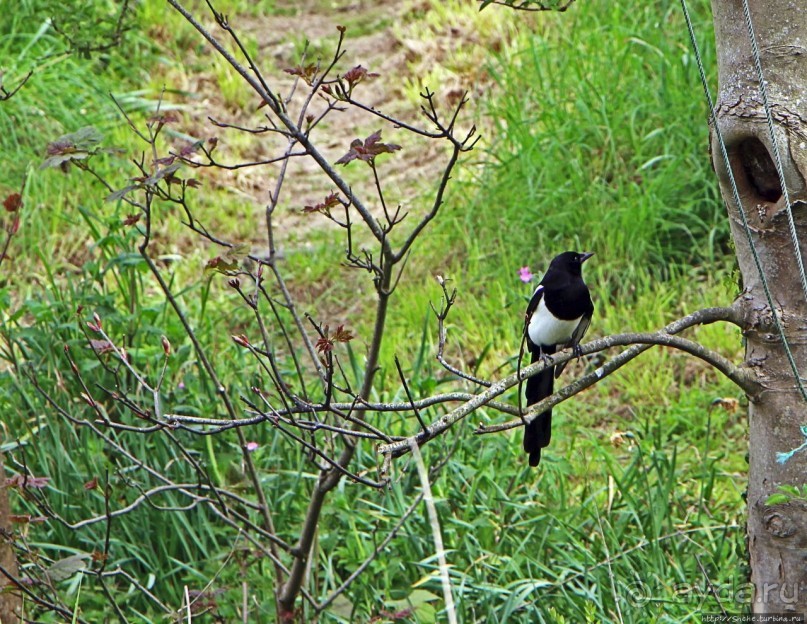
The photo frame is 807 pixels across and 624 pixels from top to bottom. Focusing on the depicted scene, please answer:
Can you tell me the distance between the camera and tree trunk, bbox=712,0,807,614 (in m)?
2.31

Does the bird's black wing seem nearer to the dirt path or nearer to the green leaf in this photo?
the green leaf

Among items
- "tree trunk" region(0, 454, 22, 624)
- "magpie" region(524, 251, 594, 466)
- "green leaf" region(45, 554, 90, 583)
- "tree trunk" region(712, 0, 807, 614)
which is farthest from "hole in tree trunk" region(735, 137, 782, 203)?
"tree trunk" region(0, 454, 22, 624)

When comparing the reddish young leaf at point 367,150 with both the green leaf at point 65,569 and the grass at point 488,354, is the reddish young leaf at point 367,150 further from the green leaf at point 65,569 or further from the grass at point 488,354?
the green leaf at point 65,569

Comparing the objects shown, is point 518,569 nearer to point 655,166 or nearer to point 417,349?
point 417,349

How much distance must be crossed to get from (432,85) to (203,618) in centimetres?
403

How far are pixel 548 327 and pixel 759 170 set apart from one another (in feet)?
3.57

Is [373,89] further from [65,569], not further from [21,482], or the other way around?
[65,569]

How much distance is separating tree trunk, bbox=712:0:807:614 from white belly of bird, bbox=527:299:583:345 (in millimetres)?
945

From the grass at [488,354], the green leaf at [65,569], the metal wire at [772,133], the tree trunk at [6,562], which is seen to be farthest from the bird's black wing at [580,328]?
the tree trunk at [6,562]

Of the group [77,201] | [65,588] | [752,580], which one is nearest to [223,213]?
[77,201]

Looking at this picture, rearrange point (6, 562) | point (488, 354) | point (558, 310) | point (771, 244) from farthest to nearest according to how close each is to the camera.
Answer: point (488, 354), point (558, 310), point (6, 562), point (771, 244)

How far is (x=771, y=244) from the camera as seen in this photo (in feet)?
7.89

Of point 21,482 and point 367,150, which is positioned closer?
point 367,150

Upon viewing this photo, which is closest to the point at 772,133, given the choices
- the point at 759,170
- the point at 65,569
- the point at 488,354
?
the point at 759,170
